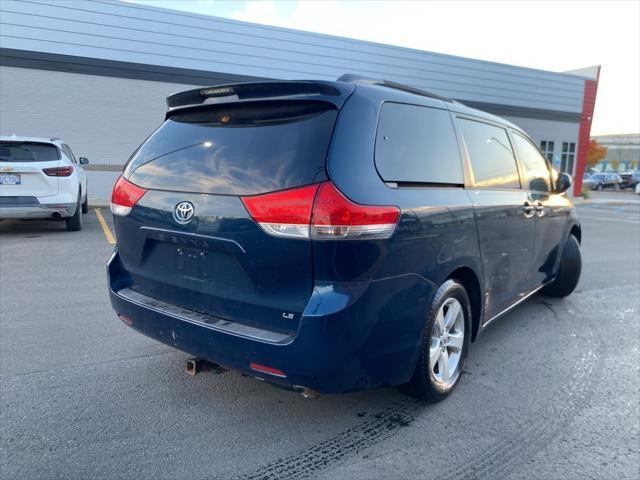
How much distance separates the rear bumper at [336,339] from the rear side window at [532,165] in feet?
7.44

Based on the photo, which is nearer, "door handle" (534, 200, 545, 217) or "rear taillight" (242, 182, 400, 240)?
"rear taillight" (242, 182, 400, 240)

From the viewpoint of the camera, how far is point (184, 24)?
48.8 ft

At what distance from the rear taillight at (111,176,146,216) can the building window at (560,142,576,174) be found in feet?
84.5

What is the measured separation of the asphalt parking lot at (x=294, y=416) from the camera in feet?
8.52

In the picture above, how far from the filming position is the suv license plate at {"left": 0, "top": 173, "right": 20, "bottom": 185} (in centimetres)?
790

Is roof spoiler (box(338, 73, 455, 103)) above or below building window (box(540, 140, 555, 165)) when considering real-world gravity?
below

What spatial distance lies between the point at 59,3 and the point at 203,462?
14.7 m

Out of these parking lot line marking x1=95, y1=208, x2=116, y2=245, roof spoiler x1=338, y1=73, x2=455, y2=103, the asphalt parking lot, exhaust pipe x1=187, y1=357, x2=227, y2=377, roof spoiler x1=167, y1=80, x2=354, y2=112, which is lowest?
the asphalt parking lot

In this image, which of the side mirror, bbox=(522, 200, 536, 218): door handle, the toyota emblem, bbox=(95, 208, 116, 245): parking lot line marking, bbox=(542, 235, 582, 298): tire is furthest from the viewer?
bbox=(95, 208, 116, 245): parking lot line marking

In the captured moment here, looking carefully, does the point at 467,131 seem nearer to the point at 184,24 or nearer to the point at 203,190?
the point at 203,190

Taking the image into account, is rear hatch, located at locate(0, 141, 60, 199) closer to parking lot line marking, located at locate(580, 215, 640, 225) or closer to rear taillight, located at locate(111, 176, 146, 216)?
rear taillight, located at locate(111, 176, 146, 216)

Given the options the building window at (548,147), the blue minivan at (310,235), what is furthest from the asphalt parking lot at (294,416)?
the building window at (548,147)

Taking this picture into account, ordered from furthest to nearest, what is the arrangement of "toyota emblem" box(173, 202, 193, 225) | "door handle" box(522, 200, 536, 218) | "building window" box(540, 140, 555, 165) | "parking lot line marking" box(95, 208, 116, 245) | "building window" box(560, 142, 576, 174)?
1. "building window" box(560, 142, 576, 174)
2. "building window" box(540, 140, 555, 165)
3. "parking lot line marking" box(95, 208, 116, 245)
4. "door handle" box(522, 200, 536, 218)
5. "toyota emblem" box(173, 202, 193, 225)

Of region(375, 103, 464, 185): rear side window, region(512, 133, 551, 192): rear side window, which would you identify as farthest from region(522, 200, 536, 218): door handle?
region(375, 103, 464, 185): rear side window
